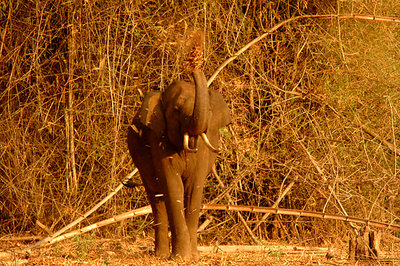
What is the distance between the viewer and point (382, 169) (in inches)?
269

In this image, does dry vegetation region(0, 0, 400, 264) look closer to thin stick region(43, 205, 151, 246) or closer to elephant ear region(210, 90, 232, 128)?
thin stick region(43, 205, 151, 246)

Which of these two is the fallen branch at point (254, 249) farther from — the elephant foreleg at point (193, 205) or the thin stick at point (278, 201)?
the elephant foreleg at point (193, 205)

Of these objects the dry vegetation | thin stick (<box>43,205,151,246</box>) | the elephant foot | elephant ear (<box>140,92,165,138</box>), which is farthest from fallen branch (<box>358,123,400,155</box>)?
elephant ear (<box>140,92,165,138</box>)

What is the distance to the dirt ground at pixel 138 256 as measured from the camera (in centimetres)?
514

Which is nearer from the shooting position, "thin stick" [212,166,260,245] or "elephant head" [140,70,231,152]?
"elephant head" [140,70,231,152]

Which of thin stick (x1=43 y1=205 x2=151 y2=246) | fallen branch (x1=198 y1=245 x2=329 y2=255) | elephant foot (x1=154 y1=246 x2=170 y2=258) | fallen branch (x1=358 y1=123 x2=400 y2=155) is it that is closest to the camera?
elephant foot (x1=154 y1=246 x2=170 y2=258)

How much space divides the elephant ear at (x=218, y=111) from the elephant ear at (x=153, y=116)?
0.40 metres

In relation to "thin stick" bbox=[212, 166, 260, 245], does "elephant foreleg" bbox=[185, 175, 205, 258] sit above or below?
above

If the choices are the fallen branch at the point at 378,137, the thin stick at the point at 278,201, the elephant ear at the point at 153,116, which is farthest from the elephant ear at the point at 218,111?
the fallen branch at the point at 378,137

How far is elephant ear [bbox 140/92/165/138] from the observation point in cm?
481

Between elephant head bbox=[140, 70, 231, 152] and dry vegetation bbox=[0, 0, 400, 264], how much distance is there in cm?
157

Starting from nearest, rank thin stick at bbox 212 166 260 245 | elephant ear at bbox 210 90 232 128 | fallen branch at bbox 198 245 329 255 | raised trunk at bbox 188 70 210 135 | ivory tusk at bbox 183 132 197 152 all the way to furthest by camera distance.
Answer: raised trunk at bbox 188 70 210 135
ivory tusk at bbox 183 132 197 152
elephant ear at bbox 210 90 232 128
fallen branch at bbox 198 245 329 255
thin stick at bbox 212 166 260 245

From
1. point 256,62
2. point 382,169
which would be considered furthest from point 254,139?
point 382,169

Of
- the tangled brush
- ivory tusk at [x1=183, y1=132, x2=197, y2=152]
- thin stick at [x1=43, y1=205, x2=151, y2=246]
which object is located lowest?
thin stick at [x1=43, y1=205, x2=151, y2=246]
